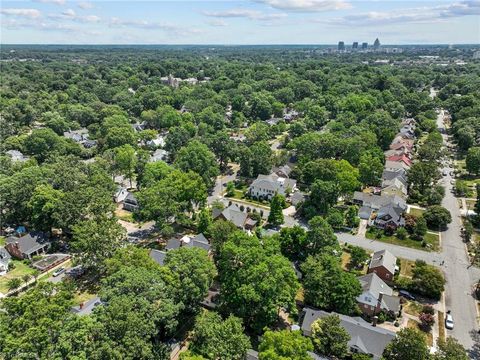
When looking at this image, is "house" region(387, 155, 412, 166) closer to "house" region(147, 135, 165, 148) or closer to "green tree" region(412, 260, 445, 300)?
"green tree" region(412, 260, 445, 300)

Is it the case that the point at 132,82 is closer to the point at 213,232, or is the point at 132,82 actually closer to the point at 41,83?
the point at 41,83

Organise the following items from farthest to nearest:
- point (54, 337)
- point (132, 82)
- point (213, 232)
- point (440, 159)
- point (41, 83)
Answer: point (132, 82) → point (41, 83) → point (440, 159) → point (213, 232) → point (54, 337)

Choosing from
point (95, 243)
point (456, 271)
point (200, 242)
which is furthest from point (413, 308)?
point (95, 243)

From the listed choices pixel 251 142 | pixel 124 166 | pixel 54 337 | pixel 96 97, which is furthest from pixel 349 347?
pixel 96 97

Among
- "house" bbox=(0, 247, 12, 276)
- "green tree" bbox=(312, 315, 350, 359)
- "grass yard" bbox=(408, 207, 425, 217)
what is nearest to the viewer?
"green tree" bbox=(312, 315, 350, 359)

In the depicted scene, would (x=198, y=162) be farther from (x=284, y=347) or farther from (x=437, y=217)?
(x=284, y=347)

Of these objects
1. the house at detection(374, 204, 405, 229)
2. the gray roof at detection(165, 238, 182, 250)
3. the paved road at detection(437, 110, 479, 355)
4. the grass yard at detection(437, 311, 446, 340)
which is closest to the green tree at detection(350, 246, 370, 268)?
the grass yard at detection(437, 311, 446, 340)
